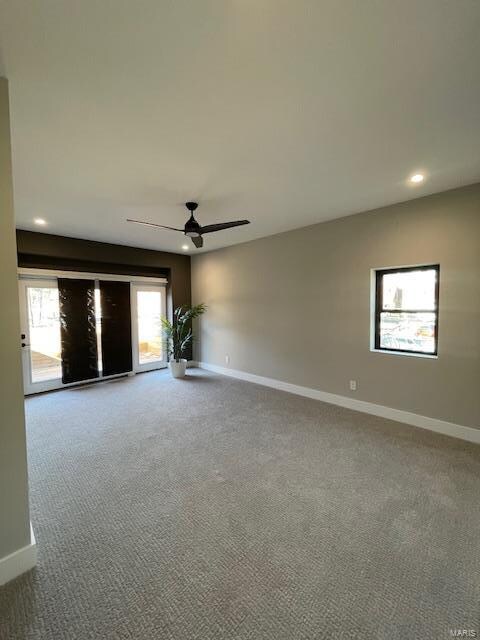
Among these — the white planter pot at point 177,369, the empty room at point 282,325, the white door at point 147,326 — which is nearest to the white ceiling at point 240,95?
the empty room at point 282,325

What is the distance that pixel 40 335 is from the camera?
15.6 ft

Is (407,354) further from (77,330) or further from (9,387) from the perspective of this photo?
(77,330)

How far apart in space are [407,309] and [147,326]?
484 centimetres

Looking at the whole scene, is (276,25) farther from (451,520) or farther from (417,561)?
(451,520)

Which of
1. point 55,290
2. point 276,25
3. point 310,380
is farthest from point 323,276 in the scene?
point 55,290

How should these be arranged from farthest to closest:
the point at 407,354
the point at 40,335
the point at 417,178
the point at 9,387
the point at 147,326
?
the point at 147,326 < the point at 40,335 < the point at 407,354 < the point at 417,178 < the point at 9,387

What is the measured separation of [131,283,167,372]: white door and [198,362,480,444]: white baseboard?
1972mm

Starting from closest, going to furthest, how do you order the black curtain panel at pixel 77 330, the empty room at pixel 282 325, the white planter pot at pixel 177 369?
the empty room at pixel 282 325, the black curtain panel at pixel 77 330, the white planter pot at pixel 177 369

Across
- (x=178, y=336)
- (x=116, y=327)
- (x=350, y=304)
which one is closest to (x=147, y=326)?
(x=116, y=327)

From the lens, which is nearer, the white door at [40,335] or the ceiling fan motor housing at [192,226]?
the ceiling fan motor housing at [192,226]

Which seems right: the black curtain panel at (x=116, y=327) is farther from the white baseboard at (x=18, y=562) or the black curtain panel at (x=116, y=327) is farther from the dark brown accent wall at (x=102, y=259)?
the white baseboard at (x=18, y=562)

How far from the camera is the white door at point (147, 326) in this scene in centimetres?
595

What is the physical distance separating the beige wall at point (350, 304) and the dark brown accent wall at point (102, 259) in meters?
0.61

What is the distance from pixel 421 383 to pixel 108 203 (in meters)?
4.25
